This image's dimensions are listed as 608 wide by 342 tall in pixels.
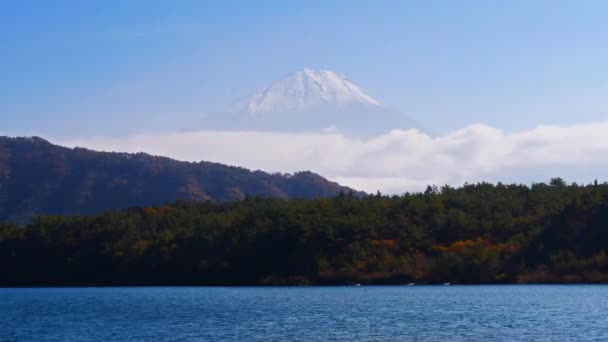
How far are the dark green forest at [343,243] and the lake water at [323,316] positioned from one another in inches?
671

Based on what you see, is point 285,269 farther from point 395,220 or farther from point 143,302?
point 143,302

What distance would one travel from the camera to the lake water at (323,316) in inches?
1918

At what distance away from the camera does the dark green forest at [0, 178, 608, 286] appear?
106m

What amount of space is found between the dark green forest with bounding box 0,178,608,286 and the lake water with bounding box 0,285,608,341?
17.1 metres

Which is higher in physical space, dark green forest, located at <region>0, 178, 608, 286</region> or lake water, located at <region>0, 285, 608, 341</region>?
dark green forest, located at <region>0, 178, 608, 286</region>

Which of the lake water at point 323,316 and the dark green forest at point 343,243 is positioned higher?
the dark green forest at point 343,243

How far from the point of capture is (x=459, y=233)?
11575cm

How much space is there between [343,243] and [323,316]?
53.4 meters

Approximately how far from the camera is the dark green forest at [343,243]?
347ft

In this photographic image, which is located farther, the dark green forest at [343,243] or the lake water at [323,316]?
the dark green forest at [343,243]

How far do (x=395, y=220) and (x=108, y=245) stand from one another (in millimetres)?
36789

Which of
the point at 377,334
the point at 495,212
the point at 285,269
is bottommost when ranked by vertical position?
the point at 377,334

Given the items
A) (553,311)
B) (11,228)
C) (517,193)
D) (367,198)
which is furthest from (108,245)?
(553,311)

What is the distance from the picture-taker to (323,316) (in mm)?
59938
